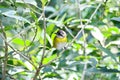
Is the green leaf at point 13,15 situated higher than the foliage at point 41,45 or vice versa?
the green leaf at point 13,15

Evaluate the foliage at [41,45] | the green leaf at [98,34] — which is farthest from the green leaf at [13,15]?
the green leaf at [98,34]

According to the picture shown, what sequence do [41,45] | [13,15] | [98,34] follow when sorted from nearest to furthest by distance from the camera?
[13,15]
[41,45]
[98,34]

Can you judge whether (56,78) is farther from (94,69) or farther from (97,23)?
(97,23)

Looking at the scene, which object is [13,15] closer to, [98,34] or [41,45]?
[41,45]

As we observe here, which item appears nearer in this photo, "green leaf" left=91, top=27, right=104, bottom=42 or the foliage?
the foliage

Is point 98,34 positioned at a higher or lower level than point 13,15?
lower

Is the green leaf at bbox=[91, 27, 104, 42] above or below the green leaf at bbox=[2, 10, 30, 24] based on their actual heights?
below

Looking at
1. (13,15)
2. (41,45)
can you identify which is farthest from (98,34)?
(13,15)

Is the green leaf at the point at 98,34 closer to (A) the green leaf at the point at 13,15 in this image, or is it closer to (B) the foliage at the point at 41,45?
(B) the foliage at the point at 41,45

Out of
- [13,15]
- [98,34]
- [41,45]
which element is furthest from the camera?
[98,34]

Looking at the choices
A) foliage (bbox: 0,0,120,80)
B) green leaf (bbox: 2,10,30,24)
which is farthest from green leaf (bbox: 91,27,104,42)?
green leaf (bbox: 2,10,30,24)

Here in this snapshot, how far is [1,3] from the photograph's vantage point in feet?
4.20

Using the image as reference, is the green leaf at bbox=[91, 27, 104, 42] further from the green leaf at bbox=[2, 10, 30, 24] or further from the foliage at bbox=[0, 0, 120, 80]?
the green leaf at bbox=[2, 10, 30, 24]

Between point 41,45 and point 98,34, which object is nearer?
point 41,45
